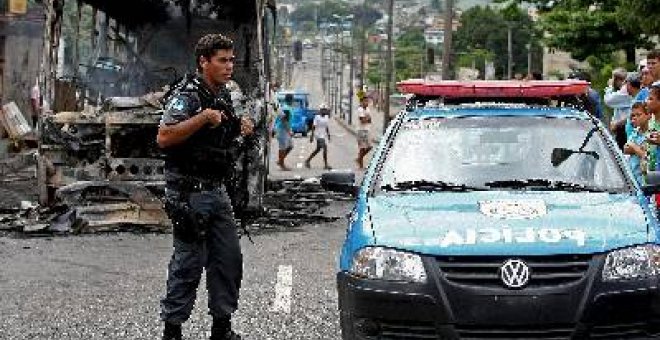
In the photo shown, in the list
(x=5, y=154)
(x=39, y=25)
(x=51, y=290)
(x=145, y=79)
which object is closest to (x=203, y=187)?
(x=51, y=290)

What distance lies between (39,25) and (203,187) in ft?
101

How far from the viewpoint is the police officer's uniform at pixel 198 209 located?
6.84 metres

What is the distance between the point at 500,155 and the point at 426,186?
0.53 m

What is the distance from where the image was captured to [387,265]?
223 inches

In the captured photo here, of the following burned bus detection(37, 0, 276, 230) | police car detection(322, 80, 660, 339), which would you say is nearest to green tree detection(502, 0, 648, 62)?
burned bus detection(37, 0, 276, 230)

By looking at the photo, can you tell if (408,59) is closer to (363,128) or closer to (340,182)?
(363,128)

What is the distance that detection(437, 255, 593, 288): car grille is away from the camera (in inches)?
215

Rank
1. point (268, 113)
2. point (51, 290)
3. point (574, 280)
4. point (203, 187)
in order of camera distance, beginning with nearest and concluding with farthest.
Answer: point (574, 280) → point (203, 187) → point (51, 290) → point (268, 113)

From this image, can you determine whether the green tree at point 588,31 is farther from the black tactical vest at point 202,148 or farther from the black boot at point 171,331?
the black boot at point 171,331

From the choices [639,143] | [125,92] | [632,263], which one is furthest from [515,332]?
[125,92]

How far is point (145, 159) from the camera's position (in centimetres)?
1324

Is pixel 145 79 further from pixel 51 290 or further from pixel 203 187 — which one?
pixel 203 187

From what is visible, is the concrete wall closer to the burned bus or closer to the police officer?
the burned bus

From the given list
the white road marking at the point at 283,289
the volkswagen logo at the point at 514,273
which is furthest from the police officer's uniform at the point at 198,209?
the volkswagen logo at the point at 514,273
